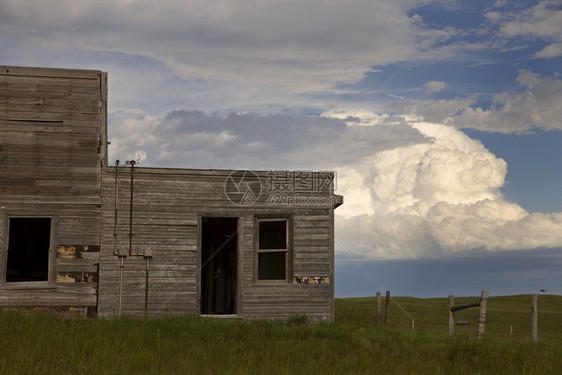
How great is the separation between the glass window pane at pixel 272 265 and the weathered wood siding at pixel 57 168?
5.77 m

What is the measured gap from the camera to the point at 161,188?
17.0 m

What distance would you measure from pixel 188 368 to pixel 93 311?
7.23m

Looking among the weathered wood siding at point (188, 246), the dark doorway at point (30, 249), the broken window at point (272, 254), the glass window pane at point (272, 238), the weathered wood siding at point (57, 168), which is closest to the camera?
the weathered wood siding at point (57, 168)

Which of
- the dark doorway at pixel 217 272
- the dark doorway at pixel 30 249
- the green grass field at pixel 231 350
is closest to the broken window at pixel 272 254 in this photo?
the dark doorway at pixel 217 272

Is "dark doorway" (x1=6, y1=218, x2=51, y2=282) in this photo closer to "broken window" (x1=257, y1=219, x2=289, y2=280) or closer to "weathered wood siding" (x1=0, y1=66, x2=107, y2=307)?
"weathered wood siding" (x1=0, y1=66, x2=107, y2=307)

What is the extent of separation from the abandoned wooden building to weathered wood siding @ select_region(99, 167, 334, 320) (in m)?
0.03

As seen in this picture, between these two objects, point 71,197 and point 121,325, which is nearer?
point 121,325

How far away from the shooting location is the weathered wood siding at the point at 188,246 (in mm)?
16625

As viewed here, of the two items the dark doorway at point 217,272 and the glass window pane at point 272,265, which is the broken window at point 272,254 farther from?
the dark doorway at point 217,272

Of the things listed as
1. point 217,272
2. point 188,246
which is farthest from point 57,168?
point 217,272

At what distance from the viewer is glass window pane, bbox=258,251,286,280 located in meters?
20.2

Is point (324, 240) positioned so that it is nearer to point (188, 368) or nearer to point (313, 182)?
point (313, 182)

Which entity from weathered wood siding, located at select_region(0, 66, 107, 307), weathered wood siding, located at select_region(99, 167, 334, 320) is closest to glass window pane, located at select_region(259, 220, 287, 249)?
weathered wood siding, located at select_region(99, 167, 334, 320)

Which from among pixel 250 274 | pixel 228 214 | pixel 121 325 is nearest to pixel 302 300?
pixel 250 274
